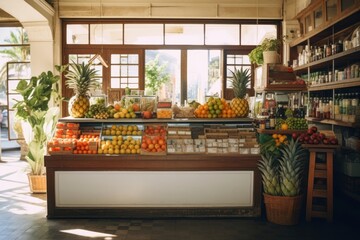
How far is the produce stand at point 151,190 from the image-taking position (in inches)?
197

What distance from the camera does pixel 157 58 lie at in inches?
479

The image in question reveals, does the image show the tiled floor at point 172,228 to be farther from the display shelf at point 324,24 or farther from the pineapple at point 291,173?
the display shelf at point 324,24

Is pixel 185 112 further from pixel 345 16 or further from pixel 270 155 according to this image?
pixel 345 16

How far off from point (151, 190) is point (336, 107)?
3.17 m

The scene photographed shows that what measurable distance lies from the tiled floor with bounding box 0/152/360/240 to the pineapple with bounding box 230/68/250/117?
1.40m

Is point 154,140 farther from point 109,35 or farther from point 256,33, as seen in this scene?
point 256,33

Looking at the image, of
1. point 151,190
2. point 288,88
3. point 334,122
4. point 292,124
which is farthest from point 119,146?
point 334,122

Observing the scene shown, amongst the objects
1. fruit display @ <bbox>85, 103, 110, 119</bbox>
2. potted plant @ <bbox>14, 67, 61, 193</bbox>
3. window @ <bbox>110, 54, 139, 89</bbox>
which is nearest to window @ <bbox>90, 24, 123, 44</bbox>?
window @ <bbox>110, 54, 139, 89</bbox>

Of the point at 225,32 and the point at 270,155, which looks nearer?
the point at 270,155

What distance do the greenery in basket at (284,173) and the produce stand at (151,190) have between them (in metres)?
0.15

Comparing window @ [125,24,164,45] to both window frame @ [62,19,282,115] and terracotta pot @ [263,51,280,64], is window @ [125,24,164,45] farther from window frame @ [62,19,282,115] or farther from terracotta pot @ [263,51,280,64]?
terracotta pot @ [263,51,280,64]

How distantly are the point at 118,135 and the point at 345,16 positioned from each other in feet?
11.7

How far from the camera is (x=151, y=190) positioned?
5012mm

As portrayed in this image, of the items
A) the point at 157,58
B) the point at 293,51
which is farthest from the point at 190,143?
the point at 157,58
